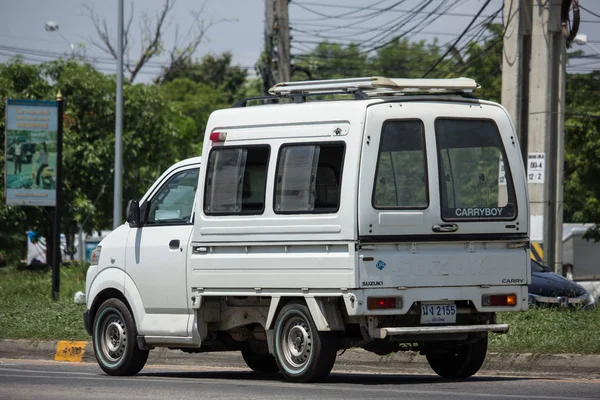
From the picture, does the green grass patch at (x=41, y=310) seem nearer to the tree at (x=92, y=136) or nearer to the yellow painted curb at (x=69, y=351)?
the yellow painted curb at (x=69, y=351)

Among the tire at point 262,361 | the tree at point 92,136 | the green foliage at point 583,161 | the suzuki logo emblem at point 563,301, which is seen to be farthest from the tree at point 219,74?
the tire at point 262,361

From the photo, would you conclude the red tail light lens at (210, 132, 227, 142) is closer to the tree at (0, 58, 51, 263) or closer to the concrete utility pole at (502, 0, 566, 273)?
the concrete utility pole at (502, 0, 566, 273)

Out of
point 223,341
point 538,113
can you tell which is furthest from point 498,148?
point 538,113

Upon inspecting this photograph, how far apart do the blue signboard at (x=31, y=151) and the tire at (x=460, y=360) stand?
10187mm

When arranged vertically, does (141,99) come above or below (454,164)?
above

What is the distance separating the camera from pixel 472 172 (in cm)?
1071

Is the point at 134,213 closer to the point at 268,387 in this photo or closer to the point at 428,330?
the point at 268,387

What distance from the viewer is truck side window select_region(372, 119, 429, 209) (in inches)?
403

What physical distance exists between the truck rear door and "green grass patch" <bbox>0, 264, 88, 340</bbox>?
645 cm

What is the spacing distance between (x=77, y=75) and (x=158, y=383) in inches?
1077

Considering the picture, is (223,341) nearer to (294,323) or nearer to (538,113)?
(294,323)

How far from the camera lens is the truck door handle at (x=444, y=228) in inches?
407

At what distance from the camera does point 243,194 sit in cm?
1108

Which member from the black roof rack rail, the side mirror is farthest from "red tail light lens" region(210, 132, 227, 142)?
the side mirror
